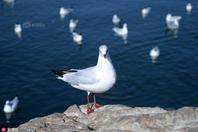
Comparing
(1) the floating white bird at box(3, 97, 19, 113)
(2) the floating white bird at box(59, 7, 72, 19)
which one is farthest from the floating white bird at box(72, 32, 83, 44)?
(1) the floating white bird at box(3, 97, 19, 113)

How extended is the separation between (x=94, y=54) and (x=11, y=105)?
6873 millimetres

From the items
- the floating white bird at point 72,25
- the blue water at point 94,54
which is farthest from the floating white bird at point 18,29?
the floating white bird at point 72,25

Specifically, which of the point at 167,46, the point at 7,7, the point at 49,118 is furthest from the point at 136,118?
the point at 7,7

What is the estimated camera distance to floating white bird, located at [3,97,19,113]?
21.4 metres

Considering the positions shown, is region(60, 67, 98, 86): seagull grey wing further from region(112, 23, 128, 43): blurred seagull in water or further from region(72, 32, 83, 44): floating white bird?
region(112, 23, 128, 43): blurred seagull in water

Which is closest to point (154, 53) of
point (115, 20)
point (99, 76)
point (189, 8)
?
point (115, 20)

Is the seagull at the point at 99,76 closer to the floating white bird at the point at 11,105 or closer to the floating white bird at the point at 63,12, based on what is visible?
the floating white bird at the point at 11,105

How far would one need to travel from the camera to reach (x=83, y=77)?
601 inches

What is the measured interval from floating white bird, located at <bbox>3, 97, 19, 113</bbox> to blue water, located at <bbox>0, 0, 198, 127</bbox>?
508mm

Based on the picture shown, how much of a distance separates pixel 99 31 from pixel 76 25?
182cm

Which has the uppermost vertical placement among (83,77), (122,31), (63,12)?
(63,12)

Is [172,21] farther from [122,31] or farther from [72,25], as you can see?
[72,25]

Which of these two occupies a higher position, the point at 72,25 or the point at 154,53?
the point at 72,25

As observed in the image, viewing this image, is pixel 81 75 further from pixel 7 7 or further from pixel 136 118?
pixel 7 7
